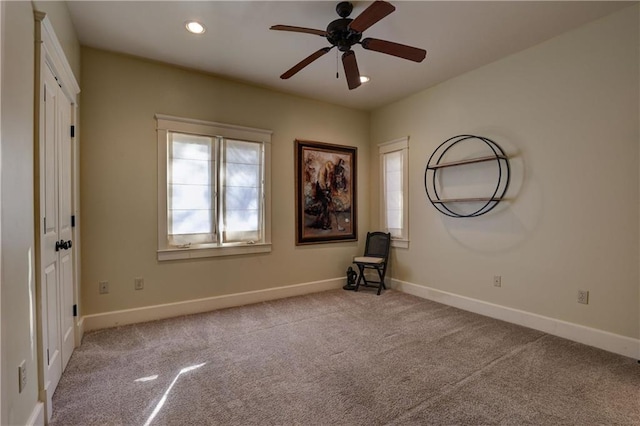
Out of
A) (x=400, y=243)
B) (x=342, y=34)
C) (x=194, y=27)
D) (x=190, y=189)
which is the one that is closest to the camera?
(x=342, y=34)

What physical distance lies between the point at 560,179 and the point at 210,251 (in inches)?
143

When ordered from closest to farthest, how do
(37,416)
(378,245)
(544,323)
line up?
(37,416), (544,323), (378,245)

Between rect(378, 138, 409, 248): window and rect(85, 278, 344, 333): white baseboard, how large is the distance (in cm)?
118

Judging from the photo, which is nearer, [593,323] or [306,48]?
[593,323]

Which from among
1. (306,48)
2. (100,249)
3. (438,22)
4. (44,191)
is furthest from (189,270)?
(438,22)

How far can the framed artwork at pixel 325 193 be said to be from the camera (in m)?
4.27

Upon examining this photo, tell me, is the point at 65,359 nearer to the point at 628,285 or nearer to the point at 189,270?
the point at 189,270

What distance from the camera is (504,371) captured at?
2.21 m

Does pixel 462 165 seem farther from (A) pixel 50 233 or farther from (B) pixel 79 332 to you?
(B) pixel 79 332

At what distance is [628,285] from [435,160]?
2.17m

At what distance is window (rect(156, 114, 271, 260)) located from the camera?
3.38 meters

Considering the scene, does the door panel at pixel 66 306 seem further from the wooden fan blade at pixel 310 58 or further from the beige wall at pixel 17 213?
the wooden fan blade at pixel 310 58

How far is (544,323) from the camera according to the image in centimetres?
292

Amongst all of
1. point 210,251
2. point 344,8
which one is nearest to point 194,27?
point 344,8
